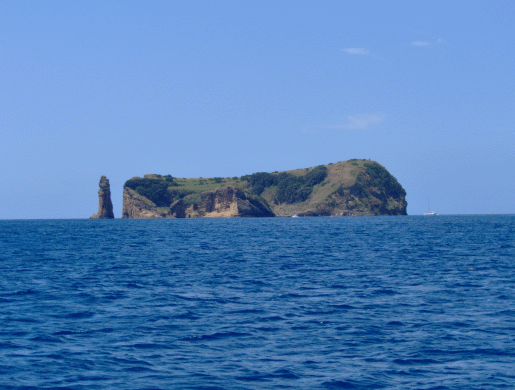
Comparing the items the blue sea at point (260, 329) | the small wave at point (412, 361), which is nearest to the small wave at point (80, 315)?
the blue sea at point (260, 329)

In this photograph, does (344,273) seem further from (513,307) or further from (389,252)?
(389,252)

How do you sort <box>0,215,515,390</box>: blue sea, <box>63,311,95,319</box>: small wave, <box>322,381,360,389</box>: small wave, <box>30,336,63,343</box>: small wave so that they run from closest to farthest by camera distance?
<box>322,381,360,389</box>: small wave < <box>0,215,515,390</box>: blue sea < <box>30,336,63,343</box>: small wave < <box>63,311,95,319</box>: small wave

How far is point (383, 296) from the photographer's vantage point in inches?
917

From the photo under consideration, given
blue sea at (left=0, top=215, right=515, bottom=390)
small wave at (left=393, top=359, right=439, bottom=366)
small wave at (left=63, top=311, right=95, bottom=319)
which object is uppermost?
small wave at (left=63, top=311, right=95, bottom=319)

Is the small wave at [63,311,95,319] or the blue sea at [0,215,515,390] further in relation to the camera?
the small wave at [63,311,95,319]

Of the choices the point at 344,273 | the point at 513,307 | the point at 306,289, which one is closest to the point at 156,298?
the point at 306,289

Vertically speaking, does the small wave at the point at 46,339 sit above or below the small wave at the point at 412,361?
above

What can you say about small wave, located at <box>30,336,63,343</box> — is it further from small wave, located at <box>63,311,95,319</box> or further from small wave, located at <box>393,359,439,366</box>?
small wave, located at <box>393,359,439,366</box>

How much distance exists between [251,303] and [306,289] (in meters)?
4.62

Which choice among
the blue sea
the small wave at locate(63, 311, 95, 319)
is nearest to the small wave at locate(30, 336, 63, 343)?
the blue sea

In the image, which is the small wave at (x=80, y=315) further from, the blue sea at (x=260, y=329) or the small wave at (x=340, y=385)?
the small wave at (x=340, y=385)

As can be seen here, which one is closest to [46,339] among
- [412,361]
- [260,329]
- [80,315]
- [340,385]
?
[80,315]

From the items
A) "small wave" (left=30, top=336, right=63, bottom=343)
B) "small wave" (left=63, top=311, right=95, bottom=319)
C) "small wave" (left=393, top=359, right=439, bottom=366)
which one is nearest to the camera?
"small wave" (left=393, top=359, right=439, bottom=366)

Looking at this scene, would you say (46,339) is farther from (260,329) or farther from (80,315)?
(260,329)
